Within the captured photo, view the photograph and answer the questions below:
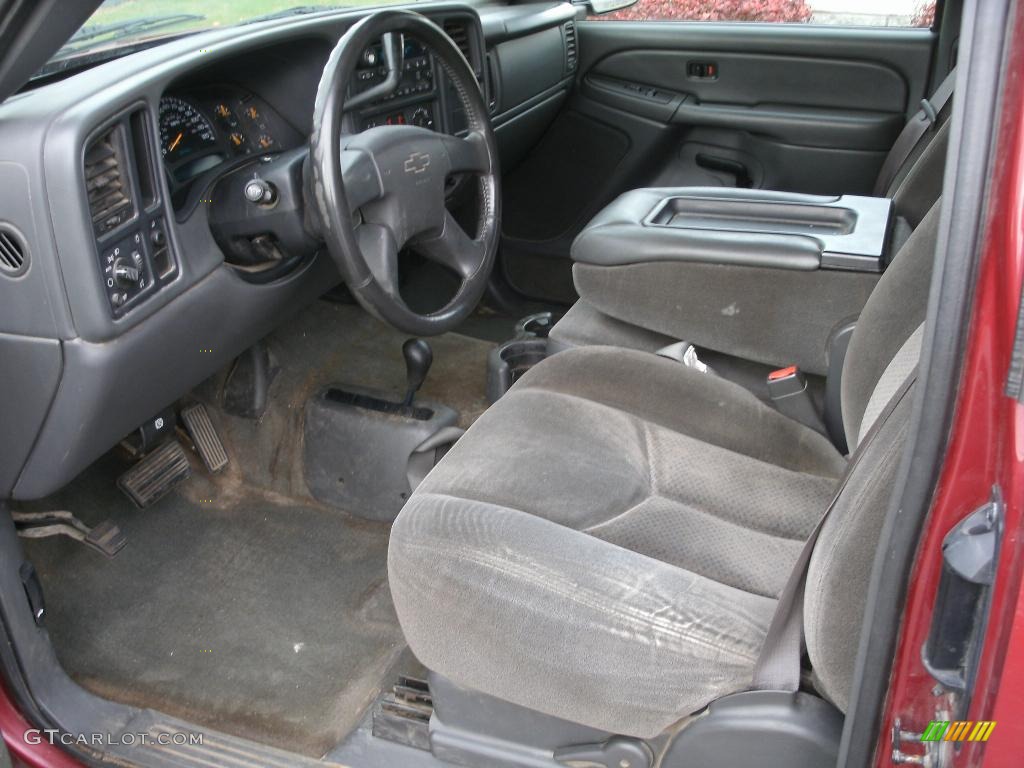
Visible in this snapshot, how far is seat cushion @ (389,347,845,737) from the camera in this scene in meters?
1.03

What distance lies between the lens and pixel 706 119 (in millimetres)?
2812

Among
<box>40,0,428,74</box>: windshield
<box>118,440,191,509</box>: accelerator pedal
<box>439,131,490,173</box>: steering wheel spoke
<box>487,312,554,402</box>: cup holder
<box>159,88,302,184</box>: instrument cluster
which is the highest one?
<box>40,0,428,74</box>: windshield

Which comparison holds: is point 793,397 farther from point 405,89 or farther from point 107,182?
point 107,182

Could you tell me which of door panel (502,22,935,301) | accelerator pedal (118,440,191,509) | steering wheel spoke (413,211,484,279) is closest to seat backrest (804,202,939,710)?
steering wheel spoke (413,211,484,279)

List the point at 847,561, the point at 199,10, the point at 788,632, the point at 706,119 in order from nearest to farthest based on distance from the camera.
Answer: the point at 847,561 → the point at 788,632 → the point at 199,10 → the point at 706,119

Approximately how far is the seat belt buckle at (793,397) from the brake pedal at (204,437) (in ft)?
4.04

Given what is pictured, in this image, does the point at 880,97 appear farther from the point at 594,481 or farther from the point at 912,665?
A: the point at 912,665

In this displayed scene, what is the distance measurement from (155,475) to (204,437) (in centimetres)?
17

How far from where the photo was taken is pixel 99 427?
1471 millimetres

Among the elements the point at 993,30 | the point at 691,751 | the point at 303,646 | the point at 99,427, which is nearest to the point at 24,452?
the point at 99,427

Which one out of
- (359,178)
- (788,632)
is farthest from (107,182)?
(788,632)

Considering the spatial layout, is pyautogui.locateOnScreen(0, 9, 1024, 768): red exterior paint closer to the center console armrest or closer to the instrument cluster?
the center console armrest

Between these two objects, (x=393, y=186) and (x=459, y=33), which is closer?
(x=393, y=186)

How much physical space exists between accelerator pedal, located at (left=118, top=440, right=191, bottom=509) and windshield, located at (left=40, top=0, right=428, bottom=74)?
0.84 meters
